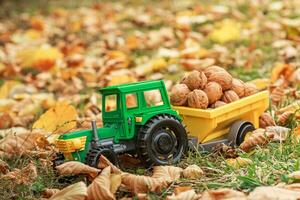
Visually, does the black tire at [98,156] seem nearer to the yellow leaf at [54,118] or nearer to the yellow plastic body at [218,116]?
the yellow plastic body at [218,116]

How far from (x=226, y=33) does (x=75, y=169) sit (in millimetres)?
3661

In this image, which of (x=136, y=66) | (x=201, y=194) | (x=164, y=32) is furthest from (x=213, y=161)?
(x=164, y=32)

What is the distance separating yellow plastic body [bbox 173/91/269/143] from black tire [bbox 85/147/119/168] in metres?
0.46

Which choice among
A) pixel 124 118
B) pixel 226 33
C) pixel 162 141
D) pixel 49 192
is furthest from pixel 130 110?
pixel 226 33

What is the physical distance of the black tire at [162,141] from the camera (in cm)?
271

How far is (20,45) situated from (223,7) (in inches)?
86.9

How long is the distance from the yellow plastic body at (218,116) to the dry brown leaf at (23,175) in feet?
2.42

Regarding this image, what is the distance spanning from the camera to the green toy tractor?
2.70 metres

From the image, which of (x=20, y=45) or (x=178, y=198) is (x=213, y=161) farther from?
(x=20, y=45)

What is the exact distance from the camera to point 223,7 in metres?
7.05

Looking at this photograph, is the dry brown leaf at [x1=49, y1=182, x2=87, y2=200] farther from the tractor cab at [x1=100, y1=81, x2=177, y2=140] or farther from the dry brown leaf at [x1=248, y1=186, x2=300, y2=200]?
the dry brown leaf at [x1=248, y1=186, x2=300, y2=200]

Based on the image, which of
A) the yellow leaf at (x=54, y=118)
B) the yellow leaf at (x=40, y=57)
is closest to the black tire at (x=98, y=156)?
the yellow leaf at (x=54, y=118)

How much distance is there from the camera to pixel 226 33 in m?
5.98

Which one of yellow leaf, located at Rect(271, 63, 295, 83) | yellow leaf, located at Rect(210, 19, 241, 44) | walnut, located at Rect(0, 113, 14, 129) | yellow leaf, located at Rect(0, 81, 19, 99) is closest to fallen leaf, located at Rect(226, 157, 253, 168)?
yellow leaf, located at Rect(271, 63, 295, 83)
